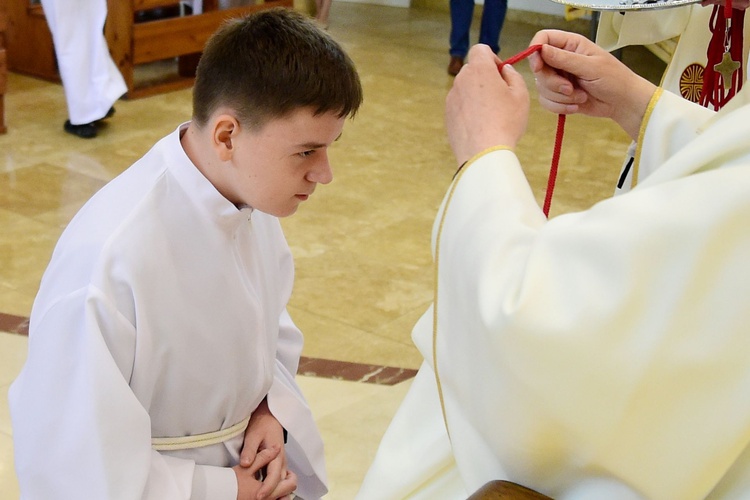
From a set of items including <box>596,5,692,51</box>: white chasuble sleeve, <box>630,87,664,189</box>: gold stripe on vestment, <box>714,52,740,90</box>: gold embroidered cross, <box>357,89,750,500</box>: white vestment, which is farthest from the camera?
<box>596,5,692,51</box>: white chasuble sleeve

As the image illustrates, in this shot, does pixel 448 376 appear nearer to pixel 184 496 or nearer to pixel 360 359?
pixel 184 496

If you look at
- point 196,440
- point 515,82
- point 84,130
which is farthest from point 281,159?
point 84,130

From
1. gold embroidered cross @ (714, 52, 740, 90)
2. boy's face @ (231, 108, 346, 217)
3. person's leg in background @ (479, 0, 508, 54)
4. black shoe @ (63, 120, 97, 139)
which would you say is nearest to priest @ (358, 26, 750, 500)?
boy's face @ (231, 108, 346, 217)

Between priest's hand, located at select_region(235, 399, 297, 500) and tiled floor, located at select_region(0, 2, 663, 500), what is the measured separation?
0.68 m

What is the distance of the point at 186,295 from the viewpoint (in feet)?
5.39

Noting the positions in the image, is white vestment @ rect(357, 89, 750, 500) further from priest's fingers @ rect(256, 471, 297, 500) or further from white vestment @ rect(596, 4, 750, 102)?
white vestment @ rect(596, 4, 750, 102)

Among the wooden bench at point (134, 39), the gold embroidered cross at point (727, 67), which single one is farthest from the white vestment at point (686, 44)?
the wooden bench at point (134, 39)

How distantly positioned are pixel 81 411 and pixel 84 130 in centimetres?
367

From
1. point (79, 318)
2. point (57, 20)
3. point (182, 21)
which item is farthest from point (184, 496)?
point (182, 21)

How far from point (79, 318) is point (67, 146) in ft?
11.5

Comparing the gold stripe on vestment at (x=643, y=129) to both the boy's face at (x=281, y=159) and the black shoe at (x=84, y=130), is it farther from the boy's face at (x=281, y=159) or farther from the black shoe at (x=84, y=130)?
the black shoe at (x=84, y=130)

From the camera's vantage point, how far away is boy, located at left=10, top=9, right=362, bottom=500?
4.97ft

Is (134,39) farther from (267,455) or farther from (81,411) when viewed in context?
(81,411)

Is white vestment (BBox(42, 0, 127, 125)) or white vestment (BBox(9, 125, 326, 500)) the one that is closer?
white vestment (BBox(9, 125, 326, 500))
